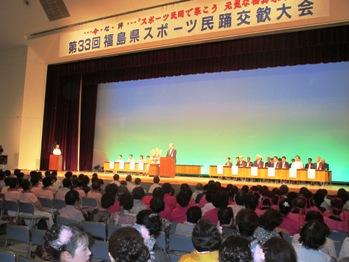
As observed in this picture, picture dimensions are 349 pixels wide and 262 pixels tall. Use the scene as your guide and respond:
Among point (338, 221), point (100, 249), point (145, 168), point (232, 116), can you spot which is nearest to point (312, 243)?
point (100, 249)

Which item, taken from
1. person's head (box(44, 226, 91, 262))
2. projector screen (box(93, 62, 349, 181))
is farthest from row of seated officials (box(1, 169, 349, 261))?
projector screen (box(93, 62, 349, 181))

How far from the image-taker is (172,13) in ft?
29.8

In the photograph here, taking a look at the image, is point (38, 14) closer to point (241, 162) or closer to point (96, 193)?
point (241, 162)

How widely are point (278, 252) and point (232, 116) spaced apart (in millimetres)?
9806

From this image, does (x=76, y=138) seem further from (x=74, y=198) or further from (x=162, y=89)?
(x=74, y=198)

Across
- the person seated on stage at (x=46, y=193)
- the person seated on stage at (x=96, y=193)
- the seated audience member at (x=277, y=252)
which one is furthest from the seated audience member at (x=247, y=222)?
the person seated on stage at (x=46, y=193)

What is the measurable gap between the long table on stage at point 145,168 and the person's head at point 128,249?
9.10 m

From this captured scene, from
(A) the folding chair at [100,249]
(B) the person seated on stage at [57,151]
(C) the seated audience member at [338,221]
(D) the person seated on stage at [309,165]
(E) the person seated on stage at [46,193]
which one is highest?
(B) the person seated on stage at [57,151]

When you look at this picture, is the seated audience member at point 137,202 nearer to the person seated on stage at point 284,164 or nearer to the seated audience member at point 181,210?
the seated audience member at point 181,210

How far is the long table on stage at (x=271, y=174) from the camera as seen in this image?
9352 mm

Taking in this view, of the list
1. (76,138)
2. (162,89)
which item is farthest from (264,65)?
(76,138)

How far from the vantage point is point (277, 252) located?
169 centimetres

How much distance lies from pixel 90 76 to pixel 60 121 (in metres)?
1.80

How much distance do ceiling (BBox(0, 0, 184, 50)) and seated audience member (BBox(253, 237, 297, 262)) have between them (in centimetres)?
813
